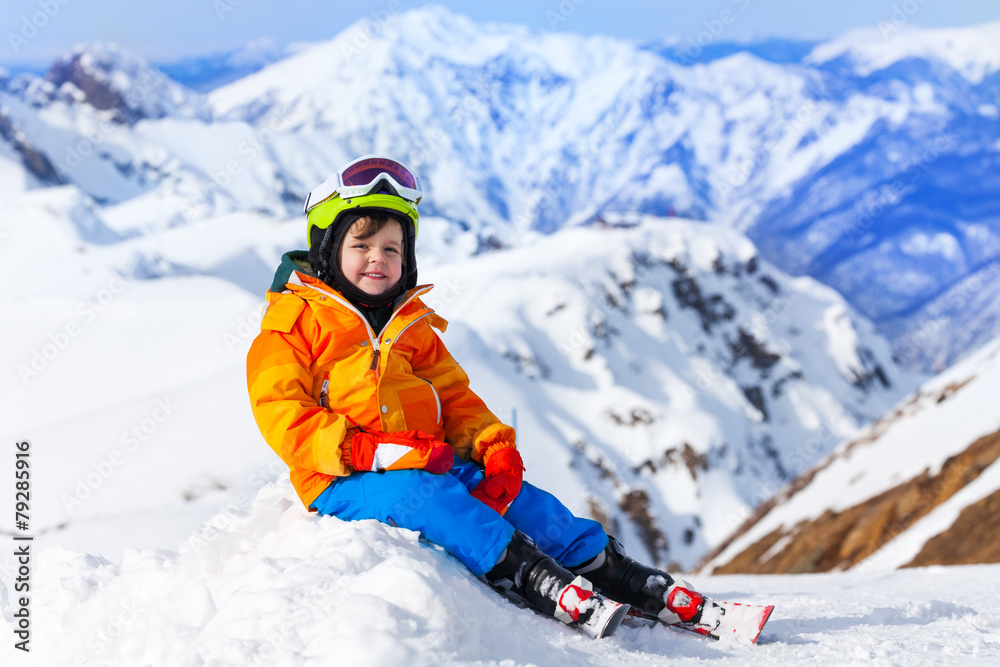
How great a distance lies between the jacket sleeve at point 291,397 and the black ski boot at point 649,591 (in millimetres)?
1365

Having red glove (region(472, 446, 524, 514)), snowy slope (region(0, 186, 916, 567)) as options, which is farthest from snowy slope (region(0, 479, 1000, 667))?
snowy slope (region(0, 186, 916, 567))

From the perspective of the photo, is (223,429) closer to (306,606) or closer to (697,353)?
(306,606)

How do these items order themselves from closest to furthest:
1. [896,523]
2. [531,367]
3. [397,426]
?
[397,426], [896,523], [531,367]

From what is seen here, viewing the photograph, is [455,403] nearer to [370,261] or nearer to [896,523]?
[370,261]

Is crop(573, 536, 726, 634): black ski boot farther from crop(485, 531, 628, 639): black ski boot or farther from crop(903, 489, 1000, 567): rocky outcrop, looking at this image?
crop(903, 489, 1000, 567): rocky outcrop

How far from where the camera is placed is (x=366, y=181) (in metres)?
3.70

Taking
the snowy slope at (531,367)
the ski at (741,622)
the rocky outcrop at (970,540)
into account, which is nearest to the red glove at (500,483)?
the ski at (741,622)

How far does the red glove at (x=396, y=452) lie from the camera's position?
3166mm

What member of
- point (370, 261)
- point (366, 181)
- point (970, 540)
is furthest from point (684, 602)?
point (970, 540)

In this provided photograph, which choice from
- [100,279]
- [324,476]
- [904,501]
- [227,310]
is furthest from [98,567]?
[100,279]

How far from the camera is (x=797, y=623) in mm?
3717

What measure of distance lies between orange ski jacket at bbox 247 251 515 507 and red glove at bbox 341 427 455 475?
2.9 inches

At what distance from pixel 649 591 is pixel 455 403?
137 cm

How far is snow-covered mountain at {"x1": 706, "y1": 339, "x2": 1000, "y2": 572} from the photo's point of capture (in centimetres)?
1062
